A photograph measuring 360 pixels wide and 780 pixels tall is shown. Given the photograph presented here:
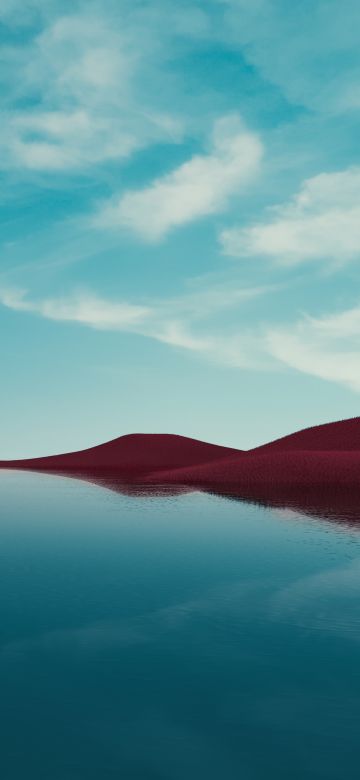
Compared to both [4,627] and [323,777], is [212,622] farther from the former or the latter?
[323,777]

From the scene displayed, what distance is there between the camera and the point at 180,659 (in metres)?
9.47

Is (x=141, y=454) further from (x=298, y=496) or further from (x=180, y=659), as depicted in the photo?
(x=180, y=659)

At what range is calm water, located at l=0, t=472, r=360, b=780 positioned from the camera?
259 inches

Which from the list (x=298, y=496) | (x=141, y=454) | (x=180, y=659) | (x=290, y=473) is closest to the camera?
(x=180, y=659)

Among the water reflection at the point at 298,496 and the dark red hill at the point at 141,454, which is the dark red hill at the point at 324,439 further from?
the water reflection at the point at 298,496

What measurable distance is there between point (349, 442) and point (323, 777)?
239 feet

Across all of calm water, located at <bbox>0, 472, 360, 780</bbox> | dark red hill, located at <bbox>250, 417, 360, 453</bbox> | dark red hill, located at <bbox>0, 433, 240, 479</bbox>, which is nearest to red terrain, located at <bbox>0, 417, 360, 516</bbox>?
dark red hill, located at <bbox>250, 417, 360, 453</bbox>

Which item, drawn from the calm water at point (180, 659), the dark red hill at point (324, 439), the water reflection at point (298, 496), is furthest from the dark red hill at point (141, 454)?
the calm water at point (180, 659)

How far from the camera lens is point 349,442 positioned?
76.2 m

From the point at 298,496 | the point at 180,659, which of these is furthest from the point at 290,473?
the point at 180,659

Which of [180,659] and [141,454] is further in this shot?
[141,454]

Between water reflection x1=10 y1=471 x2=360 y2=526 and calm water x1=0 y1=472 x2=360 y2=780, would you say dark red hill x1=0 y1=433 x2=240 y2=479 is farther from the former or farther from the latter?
calm water x1=0 y1=472 x2=360 y2=780

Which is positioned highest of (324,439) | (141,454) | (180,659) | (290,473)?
(141,454)

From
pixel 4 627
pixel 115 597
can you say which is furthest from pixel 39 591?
pixel 4 627
